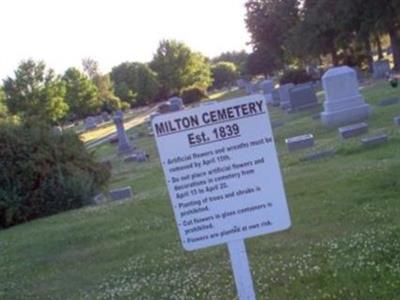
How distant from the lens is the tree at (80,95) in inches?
3184

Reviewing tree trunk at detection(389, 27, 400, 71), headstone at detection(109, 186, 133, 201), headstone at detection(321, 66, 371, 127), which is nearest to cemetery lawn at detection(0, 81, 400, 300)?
headstone at detection(109, 186, 133, 201)

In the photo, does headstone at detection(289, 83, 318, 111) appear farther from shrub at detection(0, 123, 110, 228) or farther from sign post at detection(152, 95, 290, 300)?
sign post at detection(152, 95, 290, 300)

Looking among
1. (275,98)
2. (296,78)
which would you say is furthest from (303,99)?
(296,78)

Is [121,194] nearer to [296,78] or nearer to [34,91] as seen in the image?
A: [296,78]

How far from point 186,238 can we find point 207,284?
89.4 inches

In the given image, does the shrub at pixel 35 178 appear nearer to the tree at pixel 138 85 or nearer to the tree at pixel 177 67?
the tree at pixel 177 67

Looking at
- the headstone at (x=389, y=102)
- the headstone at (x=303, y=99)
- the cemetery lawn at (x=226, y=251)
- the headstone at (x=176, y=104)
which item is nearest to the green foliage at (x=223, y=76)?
the headstone at (x=176, y=104)

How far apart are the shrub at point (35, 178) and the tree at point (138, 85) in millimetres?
76645

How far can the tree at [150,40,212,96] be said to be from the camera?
298ft

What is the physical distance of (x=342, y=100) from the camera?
73.0ft

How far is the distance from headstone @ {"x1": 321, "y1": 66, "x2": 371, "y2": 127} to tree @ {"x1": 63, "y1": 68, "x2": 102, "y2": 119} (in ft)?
202

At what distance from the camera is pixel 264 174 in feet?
14.4

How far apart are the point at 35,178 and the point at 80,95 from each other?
6779 cm

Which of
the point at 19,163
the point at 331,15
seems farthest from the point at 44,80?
the point at 19,163
